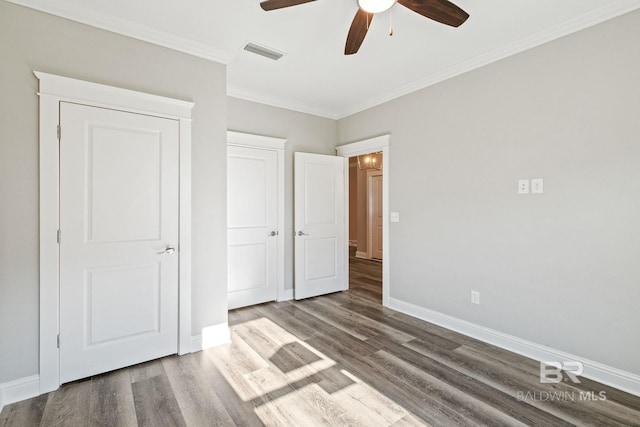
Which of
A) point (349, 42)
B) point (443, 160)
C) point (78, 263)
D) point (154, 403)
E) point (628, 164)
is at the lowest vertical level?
point (154, 403)

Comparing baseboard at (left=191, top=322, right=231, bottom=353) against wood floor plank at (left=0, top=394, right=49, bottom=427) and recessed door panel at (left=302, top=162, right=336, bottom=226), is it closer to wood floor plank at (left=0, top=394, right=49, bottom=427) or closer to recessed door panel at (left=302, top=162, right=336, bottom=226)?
wood floor plank at (left=0, top=394, right=49, bottom=427)

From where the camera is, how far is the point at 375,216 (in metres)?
7.46

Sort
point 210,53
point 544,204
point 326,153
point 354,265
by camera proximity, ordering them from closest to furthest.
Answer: point 544,204 → point 210,53 → point 326,153 → point 354,265

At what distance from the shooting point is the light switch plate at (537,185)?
8.32 feet

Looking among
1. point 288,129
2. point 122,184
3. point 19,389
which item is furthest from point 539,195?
point 19,389

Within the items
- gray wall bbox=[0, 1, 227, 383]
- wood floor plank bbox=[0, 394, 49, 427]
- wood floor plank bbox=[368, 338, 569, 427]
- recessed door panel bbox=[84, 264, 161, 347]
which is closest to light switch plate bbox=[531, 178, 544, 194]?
wood floor plank bbox=[368, 338, 569, 427]

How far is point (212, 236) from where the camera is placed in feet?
9.20

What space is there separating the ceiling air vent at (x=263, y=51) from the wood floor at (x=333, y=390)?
2.72m

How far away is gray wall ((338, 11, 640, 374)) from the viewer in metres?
2.16

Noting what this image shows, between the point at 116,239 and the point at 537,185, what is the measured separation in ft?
11.2

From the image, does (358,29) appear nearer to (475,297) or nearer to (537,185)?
(537,185)

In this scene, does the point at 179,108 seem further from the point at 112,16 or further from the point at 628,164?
the point at 628,164

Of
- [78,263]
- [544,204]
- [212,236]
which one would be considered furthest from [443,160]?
[78,263]

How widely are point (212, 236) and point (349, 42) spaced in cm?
198
